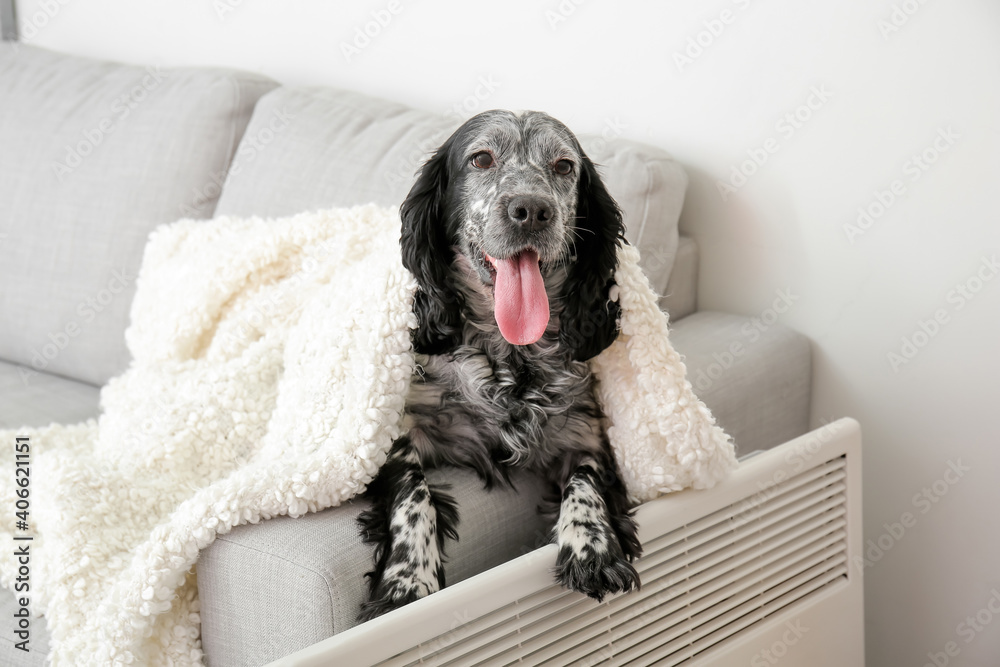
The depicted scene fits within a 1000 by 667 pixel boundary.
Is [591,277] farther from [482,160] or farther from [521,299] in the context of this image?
[482,160]

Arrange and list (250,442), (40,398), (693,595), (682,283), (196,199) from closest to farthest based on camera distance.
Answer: (693,595) < (250,442) < (682,283) < (40,398) < (196,199)

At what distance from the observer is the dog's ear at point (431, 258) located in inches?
58.4

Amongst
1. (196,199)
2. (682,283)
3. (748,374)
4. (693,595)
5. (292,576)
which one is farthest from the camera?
(196,199)

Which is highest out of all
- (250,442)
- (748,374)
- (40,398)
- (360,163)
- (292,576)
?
(360,163)

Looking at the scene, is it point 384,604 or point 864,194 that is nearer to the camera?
point 384,604

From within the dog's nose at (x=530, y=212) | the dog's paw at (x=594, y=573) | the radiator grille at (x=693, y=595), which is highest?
the dog's nose at (x=530, y=212)

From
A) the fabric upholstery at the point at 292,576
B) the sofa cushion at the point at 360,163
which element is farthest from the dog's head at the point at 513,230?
the sofa cushion at the point at 360,163

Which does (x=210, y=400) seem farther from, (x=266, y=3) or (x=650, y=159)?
(x=266, y=3)

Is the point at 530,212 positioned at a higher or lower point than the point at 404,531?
higher

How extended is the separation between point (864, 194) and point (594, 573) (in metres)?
1.11

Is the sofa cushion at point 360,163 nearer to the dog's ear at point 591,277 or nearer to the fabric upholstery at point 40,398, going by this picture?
the dog's ear at point 591,277

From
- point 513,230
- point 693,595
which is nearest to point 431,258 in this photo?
point 513,230

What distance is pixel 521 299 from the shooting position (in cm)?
142

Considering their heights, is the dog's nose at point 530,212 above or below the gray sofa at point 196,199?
above
